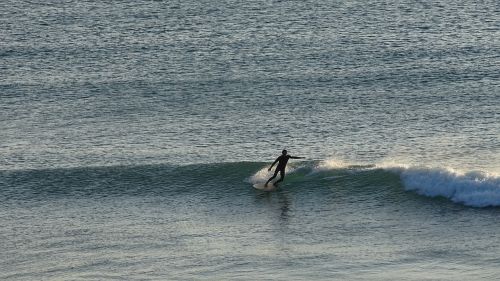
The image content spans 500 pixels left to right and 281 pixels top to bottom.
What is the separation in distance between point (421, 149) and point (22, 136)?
16.3 meters

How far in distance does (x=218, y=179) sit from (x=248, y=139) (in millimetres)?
4854

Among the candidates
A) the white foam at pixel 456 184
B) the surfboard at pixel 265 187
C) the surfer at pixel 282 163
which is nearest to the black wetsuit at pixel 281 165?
the surfer at pixel 282 163

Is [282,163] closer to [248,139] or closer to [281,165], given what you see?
[281,165]

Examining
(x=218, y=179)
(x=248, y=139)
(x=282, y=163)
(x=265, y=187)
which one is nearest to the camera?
(x=282, y=163)

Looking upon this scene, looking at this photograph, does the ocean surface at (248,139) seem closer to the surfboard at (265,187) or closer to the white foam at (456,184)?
the white foam at (456,184)

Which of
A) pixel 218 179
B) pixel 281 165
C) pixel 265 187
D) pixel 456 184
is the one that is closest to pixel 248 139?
pixel 218 179

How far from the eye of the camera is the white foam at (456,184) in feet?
118

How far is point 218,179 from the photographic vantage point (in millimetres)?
40250

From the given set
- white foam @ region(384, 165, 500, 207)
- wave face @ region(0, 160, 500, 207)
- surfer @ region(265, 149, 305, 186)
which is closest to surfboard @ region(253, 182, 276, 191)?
surfer @ region(265, 149, 305, 186)

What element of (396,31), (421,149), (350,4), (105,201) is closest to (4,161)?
(105,201)

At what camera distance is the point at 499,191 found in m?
35.9

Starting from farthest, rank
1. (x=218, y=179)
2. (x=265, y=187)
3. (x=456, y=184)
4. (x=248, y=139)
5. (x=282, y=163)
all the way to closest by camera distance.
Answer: (x=248, y=139) → (x=218, y=179) → (x=265, y=187) → (x=282, y=163) → (x=456, y=184)

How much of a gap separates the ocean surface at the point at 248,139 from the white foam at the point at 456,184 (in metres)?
0.07

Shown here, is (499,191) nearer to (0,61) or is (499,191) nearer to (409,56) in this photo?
(409,56)
